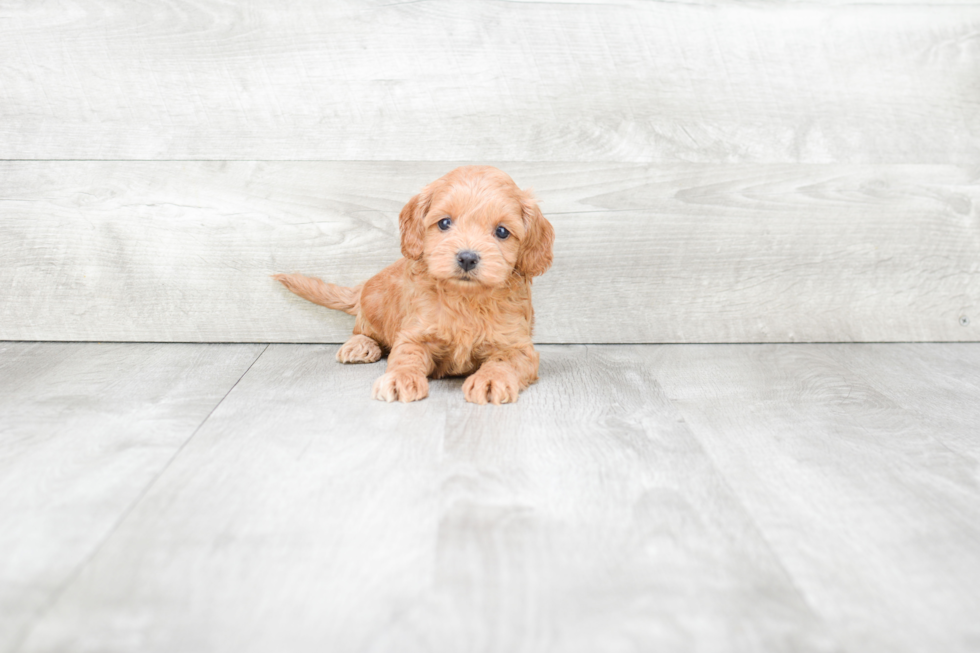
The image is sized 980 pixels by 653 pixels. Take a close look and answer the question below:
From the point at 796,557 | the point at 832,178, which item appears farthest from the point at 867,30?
the point at 796,557

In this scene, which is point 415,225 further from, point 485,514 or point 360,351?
point 485,514

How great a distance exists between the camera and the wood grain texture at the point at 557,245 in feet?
8.23

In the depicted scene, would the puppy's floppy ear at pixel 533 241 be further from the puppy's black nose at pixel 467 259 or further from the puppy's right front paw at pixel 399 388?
the puppy's right front paw at pixel 399 388

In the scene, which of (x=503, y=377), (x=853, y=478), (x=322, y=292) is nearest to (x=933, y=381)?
(x=853, y=478)

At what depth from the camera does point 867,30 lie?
8.33 feet

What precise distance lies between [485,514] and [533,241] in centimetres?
92

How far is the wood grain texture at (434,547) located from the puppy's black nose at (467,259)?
0.37 metres

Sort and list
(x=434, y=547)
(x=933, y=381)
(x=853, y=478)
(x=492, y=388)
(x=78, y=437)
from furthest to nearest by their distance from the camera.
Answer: (x=933, y=381) → (x=492, y=388) → (x=78, y=437) → (x=853, y=478) → (x=434, y=547)

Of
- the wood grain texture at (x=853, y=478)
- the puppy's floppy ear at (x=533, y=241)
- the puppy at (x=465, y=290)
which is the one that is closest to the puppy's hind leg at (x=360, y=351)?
the puppy at (x=465, y=290)

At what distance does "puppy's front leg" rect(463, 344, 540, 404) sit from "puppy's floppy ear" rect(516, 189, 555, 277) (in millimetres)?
236

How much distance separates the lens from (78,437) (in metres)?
1.70

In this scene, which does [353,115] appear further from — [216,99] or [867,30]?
[867,30]

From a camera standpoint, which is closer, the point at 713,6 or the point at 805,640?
the point at 805,640

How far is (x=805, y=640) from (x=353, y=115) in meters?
2.04
